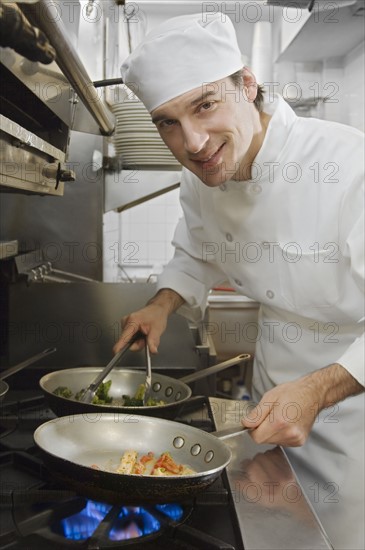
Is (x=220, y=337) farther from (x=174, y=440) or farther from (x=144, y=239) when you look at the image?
(x=174, y=440)

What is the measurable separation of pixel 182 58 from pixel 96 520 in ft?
A: 2.94

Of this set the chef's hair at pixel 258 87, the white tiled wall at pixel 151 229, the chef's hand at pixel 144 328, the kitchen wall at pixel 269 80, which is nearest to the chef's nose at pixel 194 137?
the chef's hair at pixel 258 87

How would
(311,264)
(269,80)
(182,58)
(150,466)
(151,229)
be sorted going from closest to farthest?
(150,466) → (182,58) → (311,264) → (269,80) → (151,229)

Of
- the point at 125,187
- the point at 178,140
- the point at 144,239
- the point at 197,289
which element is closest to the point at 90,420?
the point at 178,140

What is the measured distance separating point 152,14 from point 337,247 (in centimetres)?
337

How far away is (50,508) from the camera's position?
0.76m

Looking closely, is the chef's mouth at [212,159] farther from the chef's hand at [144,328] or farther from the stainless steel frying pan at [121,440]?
the stainless steel frying pan at [121,440]

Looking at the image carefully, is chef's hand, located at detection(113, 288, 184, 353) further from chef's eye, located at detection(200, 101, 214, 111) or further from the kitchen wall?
the kitchen wall

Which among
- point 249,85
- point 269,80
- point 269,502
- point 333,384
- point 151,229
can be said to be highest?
point 269,80

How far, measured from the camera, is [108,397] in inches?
45.4

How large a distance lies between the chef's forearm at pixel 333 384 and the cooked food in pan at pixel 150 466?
0.29 meters

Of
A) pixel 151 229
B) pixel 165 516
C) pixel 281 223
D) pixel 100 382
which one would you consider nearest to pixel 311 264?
pixel 281 223

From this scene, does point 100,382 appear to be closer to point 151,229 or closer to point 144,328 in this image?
point 144,328

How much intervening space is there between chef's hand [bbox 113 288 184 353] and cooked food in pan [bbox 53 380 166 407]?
0.12 m
